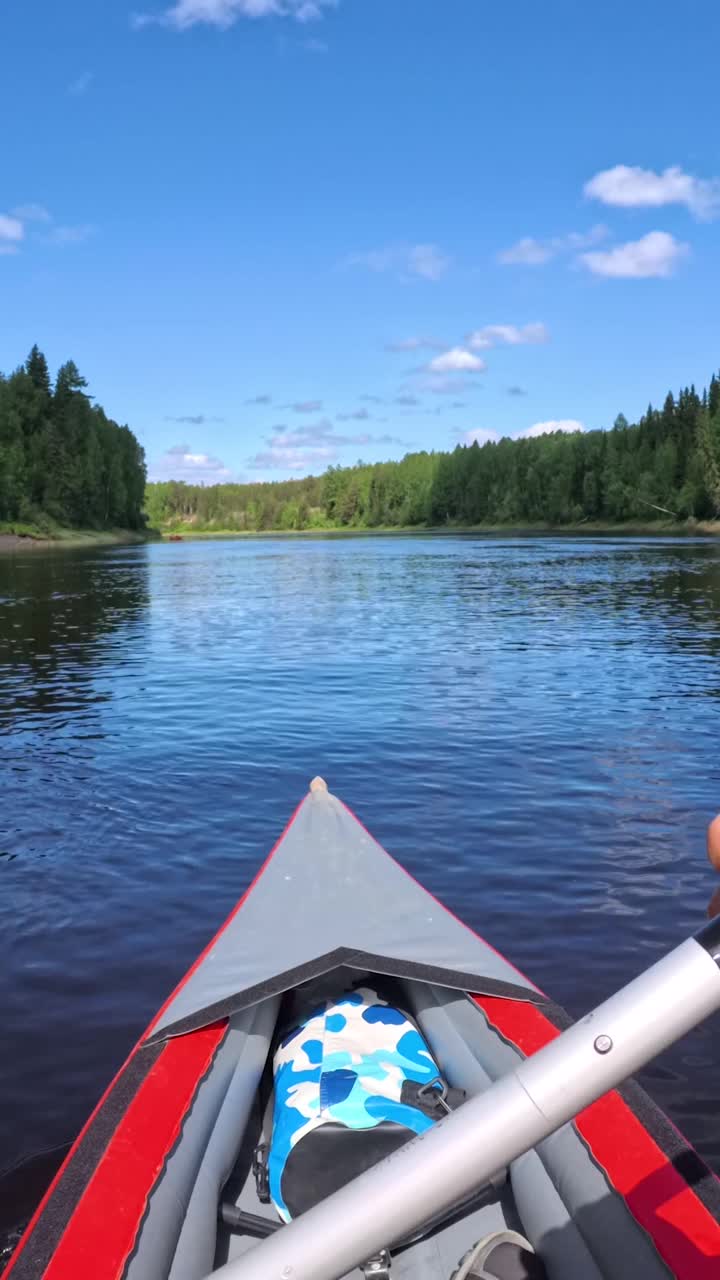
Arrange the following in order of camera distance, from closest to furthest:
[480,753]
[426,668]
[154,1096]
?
1. [154,1096]
2. [480,753]
3. [426,668]

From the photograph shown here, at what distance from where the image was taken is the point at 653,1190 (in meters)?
3.03

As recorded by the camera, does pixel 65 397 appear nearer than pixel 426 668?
No

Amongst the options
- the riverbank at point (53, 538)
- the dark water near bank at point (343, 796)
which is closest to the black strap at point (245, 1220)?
the dark water near bank at point (343, 796)

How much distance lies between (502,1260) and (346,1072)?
3.43 feet

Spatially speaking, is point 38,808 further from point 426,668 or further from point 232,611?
point 232,611

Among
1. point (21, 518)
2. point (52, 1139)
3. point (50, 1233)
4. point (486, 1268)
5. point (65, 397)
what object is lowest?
point (52, 1139)

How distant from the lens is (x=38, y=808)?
35.9 ft

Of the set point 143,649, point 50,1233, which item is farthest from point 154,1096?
point 143,649

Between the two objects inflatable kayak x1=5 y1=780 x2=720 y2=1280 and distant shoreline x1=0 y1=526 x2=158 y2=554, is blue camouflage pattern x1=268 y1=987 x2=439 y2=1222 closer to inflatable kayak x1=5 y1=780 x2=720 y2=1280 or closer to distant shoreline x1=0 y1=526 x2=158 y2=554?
inflatable kayak x1=5 y1=780 x2=720 y2=1280

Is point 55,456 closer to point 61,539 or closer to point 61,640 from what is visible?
point 61,539

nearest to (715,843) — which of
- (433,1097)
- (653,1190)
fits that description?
(653,1190)

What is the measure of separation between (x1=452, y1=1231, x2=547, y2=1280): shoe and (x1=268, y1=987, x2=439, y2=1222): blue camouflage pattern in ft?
1.81

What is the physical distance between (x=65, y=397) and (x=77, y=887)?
121 m

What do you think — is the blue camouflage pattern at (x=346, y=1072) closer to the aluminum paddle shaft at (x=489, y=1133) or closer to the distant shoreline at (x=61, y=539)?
the aluminum paddle shaft at (x=489, y=1133)
